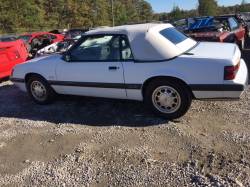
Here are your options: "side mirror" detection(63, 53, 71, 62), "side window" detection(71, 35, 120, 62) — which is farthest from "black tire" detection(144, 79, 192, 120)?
"side mirror" detection(63, 53, 71, 62)

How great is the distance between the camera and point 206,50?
566 cm

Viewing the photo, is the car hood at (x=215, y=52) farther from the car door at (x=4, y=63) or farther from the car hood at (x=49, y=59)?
the car door at (x=4, y=63)

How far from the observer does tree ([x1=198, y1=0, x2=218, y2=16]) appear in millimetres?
50906

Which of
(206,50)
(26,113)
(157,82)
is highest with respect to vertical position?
(206,50)

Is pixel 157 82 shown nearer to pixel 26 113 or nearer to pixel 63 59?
pixel 63 59

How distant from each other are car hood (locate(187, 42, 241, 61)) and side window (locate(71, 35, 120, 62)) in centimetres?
122

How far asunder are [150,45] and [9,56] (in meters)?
5.13

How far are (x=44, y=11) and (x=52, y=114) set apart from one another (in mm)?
41039

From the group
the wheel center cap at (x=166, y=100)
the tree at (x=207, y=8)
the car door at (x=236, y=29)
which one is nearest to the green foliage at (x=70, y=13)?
the tree at (x=207, y=8)

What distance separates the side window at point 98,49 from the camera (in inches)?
230

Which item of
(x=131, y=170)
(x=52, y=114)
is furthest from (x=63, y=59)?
(x=131, y=170)

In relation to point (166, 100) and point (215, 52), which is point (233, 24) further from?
point (166, 100)

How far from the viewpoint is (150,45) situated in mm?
5551

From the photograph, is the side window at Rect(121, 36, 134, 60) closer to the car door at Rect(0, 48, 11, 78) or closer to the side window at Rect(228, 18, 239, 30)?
the car door at Rect(0, 48, 11, 78)
